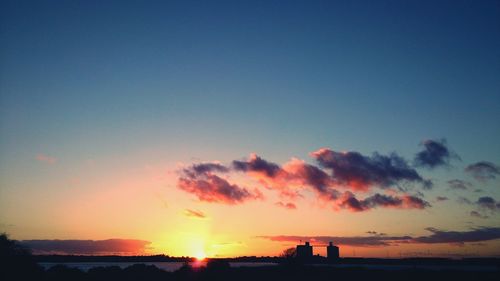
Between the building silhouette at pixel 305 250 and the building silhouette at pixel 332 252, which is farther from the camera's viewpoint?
the building silhouette at pixel 332 252

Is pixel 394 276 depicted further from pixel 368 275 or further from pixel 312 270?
pixel 312 270

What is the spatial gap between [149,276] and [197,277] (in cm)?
853

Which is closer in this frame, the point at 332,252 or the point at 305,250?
the point at 305,250

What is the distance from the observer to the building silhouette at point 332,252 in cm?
18050

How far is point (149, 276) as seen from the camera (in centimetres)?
6669

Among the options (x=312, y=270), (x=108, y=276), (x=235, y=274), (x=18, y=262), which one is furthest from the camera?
(x=312, y=270)

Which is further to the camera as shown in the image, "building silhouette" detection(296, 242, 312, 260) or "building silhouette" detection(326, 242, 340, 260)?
"building silhouette" detection(326, 242, 340, 260)

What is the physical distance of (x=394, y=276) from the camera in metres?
79.9

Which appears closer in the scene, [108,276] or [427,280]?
[108,276]

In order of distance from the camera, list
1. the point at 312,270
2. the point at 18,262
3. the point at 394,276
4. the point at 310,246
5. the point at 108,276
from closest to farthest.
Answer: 1. the point at 18,262
2. the point at 108,276
3. the point at 394,276
4. the point at 312,270
5. the point at 310,246

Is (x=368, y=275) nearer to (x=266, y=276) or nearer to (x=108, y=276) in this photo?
(x=266, y=276)

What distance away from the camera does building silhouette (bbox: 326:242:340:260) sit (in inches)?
7106

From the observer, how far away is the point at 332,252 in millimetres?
180500

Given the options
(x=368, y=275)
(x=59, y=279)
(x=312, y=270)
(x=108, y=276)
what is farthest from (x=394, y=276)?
(x=59, y=279)
